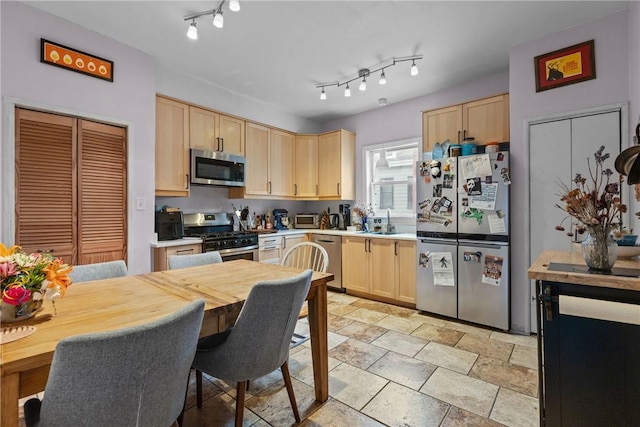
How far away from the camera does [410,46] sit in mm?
2777

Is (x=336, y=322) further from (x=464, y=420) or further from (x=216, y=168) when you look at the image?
(x=216, y=168)

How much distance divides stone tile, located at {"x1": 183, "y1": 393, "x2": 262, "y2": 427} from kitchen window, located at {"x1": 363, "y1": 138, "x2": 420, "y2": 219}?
319 cm

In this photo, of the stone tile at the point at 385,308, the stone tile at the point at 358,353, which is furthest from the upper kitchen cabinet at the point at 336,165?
the stone tile at the point at 358,353

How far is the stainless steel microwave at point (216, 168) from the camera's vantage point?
3.39 m

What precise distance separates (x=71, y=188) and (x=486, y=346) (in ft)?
12.3

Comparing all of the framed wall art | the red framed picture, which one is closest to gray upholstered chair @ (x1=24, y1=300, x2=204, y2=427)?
the framed wall art

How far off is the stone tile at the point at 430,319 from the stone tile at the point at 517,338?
46cm

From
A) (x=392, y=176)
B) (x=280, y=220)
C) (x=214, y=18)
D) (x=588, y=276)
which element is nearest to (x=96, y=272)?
(x=214, y=18)

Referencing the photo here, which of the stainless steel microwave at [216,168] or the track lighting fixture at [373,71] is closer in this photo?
the track lighting fixture at [373,71]

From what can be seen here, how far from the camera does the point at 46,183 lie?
2324mm

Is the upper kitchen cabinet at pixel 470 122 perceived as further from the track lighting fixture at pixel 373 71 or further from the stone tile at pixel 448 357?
the stone tile at pixel 448 357

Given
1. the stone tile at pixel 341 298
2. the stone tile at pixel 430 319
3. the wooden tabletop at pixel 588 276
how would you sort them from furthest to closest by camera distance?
the stone tile at pixel 341 298, the stone tile at pixel 430 319, the wooden tabletop at pixel 588 276

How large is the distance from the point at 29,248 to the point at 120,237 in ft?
2.03

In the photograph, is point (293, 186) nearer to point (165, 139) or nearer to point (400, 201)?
point (400, 201)
